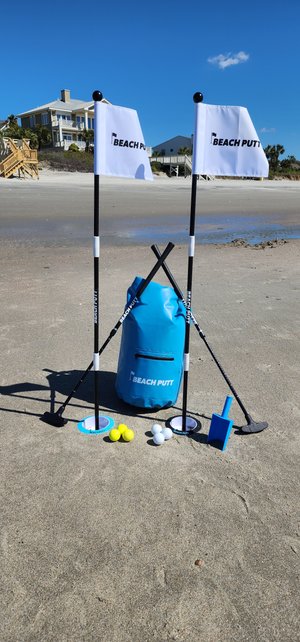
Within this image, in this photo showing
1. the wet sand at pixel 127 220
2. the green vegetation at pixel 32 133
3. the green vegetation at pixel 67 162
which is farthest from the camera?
the green vegetation at pixel 32 133

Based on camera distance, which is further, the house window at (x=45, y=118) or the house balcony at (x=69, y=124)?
the house window at (x=45, y=118)

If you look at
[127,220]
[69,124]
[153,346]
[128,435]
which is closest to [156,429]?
[128,435]

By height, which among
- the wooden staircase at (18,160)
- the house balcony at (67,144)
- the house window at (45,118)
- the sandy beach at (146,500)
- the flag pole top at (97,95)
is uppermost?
the house window at (45,118)

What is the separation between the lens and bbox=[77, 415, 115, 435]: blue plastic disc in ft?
12.2

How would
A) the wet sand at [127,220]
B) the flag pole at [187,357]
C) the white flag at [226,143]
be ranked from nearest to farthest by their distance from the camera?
1. the white flag at [226,143]
2. the flag pole at [187,357]
3. the wet sand at [127,220]

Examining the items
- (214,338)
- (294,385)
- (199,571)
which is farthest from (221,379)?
(199,571)

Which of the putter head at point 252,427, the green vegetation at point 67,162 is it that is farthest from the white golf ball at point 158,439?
the green vegetation at point 67,162

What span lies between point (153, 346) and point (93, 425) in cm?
82

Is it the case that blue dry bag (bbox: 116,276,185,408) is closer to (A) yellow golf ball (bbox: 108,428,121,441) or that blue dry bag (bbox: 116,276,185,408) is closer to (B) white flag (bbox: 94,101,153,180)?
(A) yellow golf ball (bbox: 108,428,121,441)

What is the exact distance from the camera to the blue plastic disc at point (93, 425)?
3.73m

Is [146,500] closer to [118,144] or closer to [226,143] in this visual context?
[118,144]

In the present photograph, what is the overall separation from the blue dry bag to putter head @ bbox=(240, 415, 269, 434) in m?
0.66

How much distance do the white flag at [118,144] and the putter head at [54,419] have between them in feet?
6.37

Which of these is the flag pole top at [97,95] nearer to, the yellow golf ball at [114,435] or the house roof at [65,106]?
the yellow golf ball at [114,435]
